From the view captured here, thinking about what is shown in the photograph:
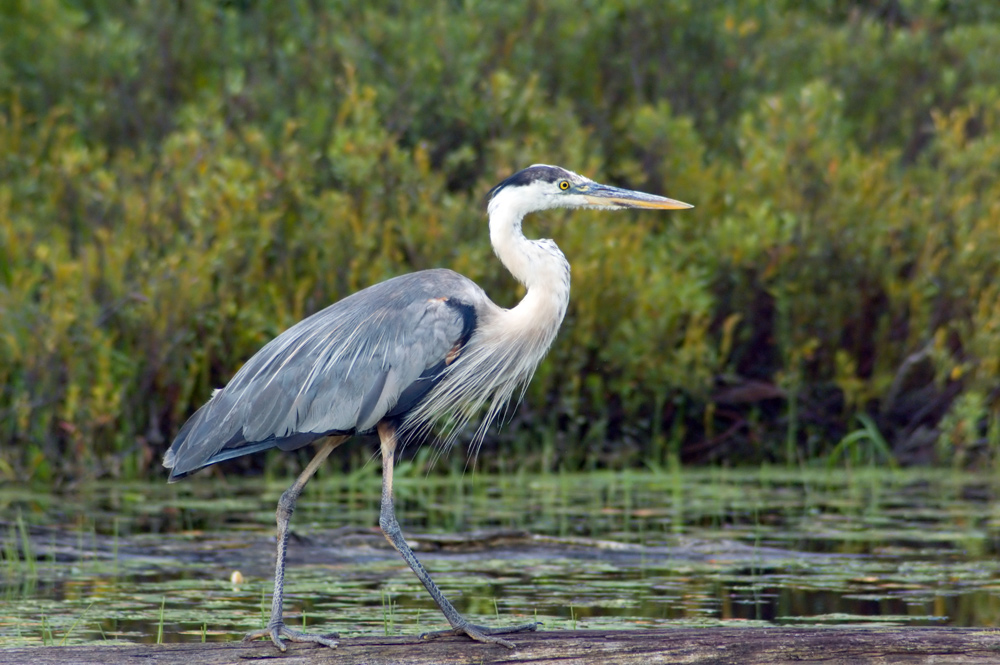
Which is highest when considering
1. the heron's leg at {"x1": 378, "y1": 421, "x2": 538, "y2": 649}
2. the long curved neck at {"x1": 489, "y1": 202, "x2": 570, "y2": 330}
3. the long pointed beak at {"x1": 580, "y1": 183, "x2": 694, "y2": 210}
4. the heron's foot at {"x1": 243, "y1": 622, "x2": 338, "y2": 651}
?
the long pointed beak at {"x1": 580, "y1": 183, "x2": 694, "y2": 210}

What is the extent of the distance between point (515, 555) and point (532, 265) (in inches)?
58.6

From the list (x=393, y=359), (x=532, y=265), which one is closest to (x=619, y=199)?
(x=532, y=265)

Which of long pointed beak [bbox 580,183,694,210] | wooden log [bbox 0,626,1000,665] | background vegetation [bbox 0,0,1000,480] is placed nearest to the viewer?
wooden log [bbox 0,626,1000,665]

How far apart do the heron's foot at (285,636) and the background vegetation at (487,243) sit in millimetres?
4086

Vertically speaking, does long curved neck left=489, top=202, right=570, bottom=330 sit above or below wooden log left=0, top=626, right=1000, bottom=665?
above

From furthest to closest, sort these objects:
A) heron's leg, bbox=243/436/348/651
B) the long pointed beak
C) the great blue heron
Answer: the long pointed beak → the great blue heron → heron's leg, bbox=243/436/348/651

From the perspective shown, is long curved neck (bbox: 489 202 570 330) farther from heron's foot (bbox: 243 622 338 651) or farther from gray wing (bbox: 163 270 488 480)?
heron's foot (bbox: 243 622 338 651)

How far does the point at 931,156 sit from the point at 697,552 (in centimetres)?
585

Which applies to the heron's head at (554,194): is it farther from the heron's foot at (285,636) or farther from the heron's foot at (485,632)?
the heron's foot at (285,636)

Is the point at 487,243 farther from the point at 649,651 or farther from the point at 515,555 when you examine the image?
the point at 649,651

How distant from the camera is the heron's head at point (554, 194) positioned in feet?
16.6

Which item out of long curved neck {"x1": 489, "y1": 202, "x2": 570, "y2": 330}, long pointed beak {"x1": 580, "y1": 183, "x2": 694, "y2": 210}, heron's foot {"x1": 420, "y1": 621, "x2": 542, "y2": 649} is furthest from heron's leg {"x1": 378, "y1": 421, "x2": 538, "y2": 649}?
long pointed beak {"x1": 580, "y1": 183, "x2": 694, "y2": 210}

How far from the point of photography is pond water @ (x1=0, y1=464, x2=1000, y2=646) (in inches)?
189

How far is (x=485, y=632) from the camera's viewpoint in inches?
159
